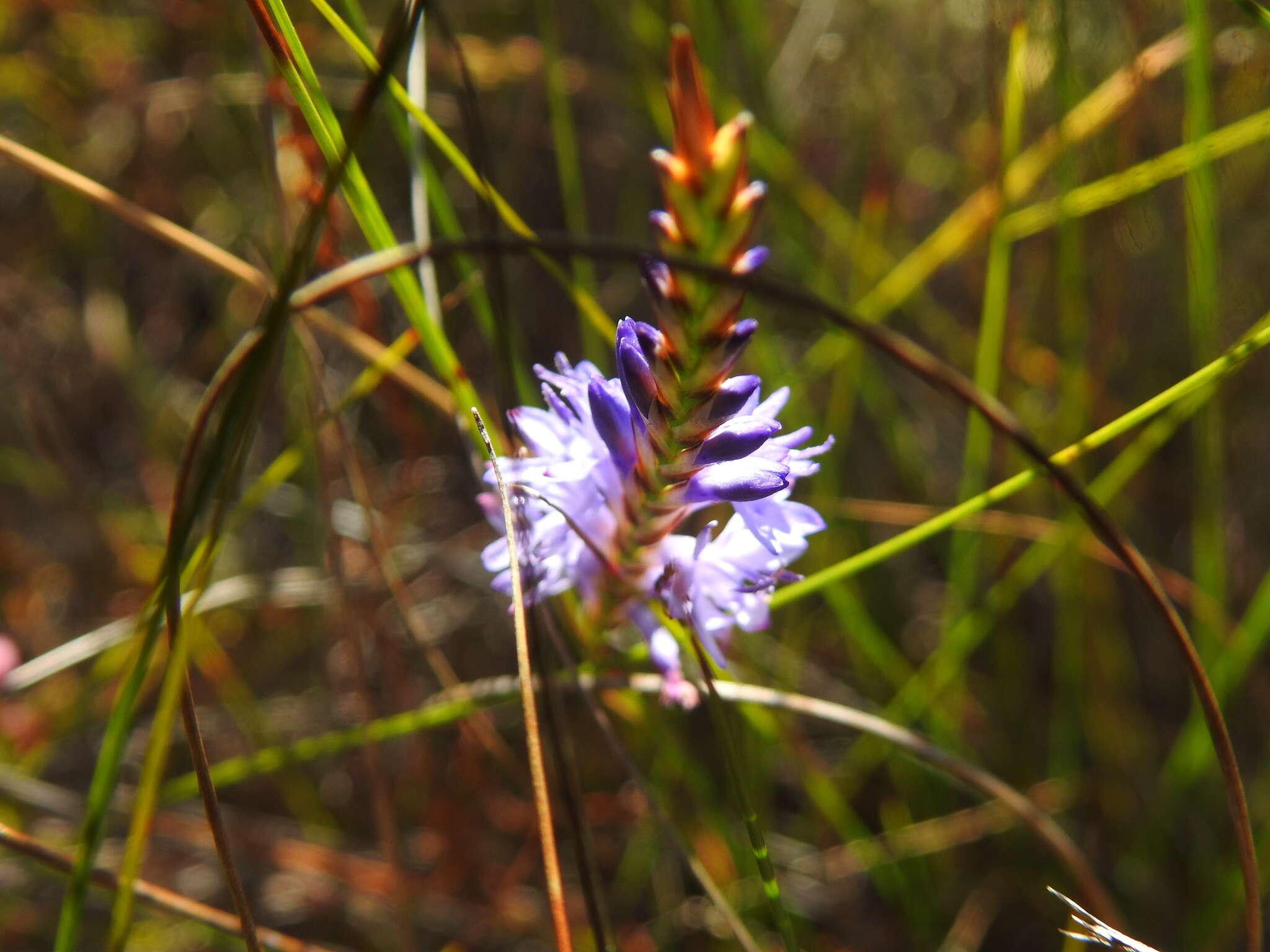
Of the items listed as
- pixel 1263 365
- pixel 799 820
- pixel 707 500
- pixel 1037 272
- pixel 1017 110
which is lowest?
pixel 799 820

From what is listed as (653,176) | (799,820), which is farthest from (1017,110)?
(799,820)

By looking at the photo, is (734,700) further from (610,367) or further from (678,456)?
(610,367)

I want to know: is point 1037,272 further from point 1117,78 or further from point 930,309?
point 1117,78

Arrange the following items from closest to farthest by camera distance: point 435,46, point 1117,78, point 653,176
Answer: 1. point 1117,78
2. point 435,46
3. point 653,176

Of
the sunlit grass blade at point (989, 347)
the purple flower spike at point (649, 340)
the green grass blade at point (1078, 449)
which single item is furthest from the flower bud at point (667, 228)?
the sunlit grass blade at point (989, 347)

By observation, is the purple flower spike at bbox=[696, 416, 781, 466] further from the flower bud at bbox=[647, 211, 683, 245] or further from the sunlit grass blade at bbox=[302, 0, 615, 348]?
the sunlit grass blade at bbox=[302, 0, 615, 348]

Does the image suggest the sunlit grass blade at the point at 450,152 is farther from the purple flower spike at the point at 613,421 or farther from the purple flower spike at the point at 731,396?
the purple flower spike at the point at 731,396

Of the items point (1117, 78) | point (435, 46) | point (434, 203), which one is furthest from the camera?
point (435, 46)
